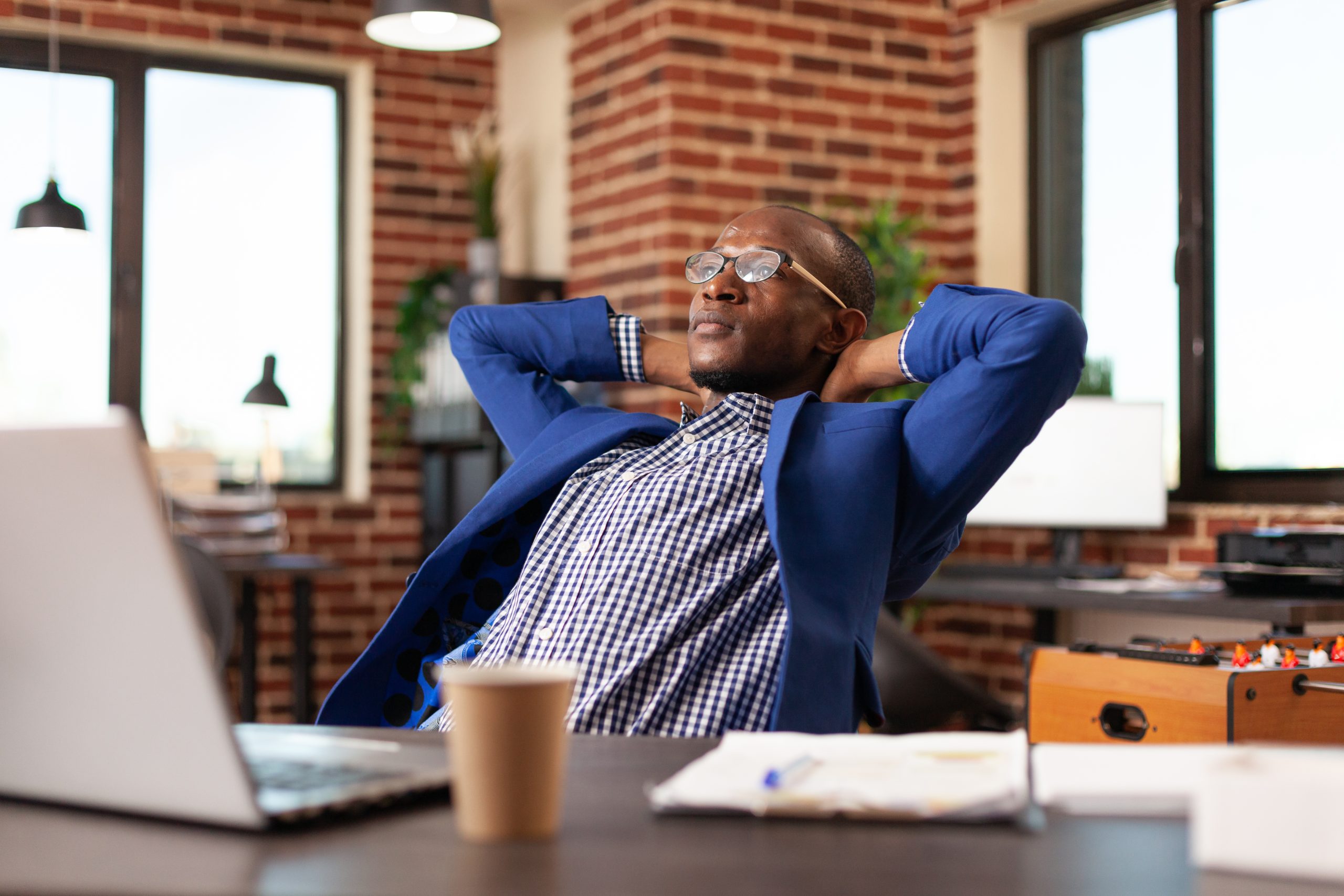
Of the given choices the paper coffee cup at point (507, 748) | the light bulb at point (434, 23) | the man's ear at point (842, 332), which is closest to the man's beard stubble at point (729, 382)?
the man's ear at point (842, 332)

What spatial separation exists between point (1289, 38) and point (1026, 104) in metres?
0.90

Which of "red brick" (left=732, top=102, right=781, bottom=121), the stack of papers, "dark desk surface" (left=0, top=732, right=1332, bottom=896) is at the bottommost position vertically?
"dark desk surface" (left=0, top=732, right=1332, bottom=896)

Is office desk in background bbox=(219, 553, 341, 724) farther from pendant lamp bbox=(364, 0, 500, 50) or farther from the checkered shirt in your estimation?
the checkered shirt

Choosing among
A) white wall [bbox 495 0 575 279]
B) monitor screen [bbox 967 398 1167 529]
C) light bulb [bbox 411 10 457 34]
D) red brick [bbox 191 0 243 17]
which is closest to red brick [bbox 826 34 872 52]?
white wall [bbox 495 0 575 279]

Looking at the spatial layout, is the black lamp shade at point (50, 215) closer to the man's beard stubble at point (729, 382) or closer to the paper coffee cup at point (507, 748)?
the man's beard stubble at point (729, 382)

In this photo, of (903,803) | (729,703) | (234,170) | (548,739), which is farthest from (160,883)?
(234,170)

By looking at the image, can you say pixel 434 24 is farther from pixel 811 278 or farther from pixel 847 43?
pixel 847 43

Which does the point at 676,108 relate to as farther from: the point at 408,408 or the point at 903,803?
the point at 903,803

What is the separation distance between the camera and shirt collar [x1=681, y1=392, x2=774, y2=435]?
1.71 metres

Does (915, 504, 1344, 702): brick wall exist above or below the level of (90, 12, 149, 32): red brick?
below

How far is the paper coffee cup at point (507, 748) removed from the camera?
0.72 m

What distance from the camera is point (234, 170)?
498 centimetres

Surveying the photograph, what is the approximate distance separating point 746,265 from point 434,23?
4.04 ft

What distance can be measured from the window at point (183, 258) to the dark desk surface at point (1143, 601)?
233 centimetres
